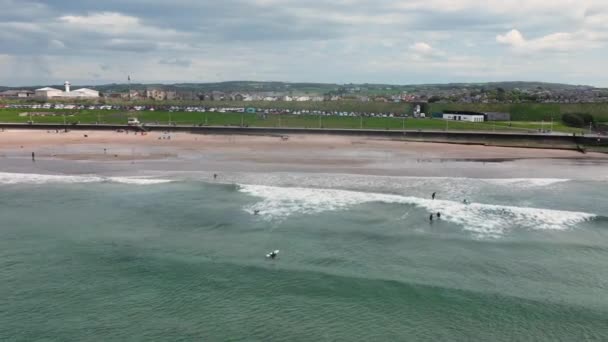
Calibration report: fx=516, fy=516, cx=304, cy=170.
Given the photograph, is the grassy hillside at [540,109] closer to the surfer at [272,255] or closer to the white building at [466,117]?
the white building at [466,117]

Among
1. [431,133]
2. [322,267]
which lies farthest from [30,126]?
[322,267]

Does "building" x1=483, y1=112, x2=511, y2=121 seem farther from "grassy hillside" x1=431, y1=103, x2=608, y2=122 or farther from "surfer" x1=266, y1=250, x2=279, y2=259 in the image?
"surfer" x1=266, y1=250, x2=279, y2=259

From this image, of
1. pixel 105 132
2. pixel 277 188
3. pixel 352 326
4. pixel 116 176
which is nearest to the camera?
pixel 352 326

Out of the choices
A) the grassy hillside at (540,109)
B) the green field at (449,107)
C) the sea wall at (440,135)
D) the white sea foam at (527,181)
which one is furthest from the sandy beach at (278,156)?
the green field at (449,107)

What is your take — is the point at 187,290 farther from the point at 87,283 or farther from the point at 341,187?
the point at 341,187

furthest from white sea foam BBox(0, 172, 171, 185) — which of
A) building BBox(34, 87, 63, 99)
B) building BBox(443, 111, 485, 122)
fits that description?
building BBox(34, 87, 63, 99)

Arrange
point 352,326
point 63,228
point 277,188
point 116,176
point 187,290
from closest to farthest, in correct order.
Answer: point 352,326 < point 187,290 < point 63,228 < point 277,188 < point 116,176

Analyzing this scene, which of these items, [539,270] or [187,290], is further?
[539,270]
